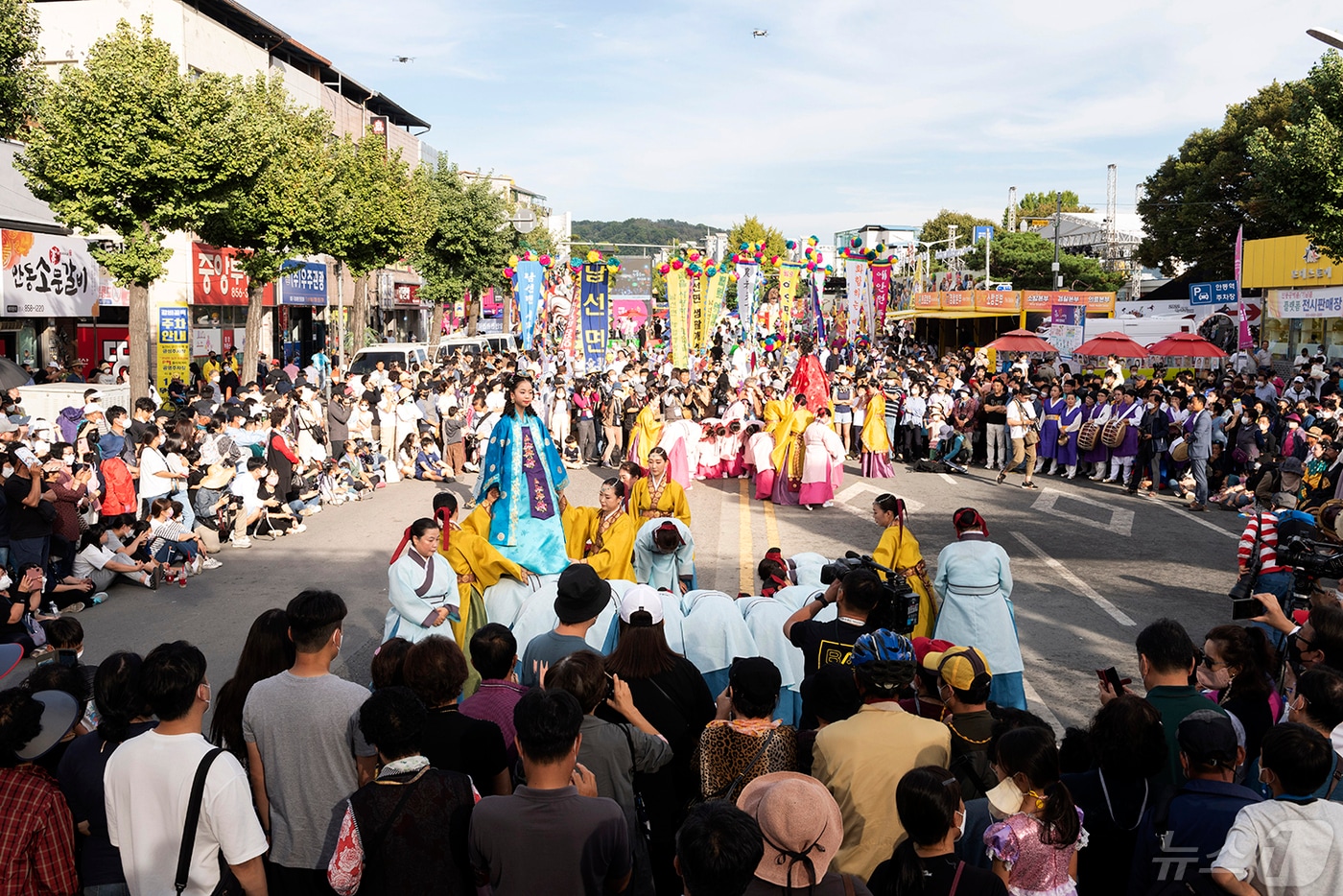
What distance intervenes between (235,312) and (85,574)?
26769 millimetres

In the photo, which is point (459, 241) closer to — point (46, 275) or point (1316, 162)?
point (46, 275)

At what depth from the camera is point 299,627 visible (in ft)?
12.6

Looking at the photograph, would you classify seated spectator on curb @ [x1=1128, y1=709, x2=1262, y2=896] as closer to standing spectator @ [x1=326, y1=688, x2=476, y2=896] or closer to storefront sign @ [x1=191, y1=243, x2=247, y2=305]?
standing spectator @ [x1=326, y1=688, x2=476, y2=896]

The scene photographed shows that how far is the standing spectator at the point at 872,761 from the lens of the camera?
140 inches

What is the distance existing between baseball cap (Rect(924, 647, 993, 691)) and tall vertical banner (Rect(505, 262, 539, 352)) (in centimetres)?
1917

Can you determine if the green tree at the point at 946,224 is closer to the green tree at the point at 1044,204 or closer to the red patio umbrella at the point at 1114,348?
the green tree at the point at 1044,204

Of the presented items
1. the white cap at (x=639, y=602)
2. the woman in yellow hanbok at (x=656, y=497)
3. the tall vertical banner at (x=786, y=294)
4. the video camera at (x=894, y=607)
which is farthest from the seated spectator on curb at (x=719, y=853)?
the tall vertical banner at (x=786, y=294)

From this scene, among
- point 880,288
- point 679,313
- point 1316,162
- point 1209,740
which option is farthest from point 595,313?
point 1209,740

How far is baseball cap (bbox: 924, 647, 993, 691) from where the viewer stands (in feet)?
13.3

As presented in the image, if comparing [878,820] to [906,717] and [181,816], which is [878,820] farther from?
[181,816]

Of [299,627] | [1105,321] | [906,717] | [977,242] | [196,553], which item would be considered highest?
[977,242]

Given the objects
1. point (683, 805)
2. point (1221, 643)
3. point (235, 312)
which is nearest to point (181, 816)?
point (683, 805)

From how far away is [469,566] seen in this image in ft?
22.6

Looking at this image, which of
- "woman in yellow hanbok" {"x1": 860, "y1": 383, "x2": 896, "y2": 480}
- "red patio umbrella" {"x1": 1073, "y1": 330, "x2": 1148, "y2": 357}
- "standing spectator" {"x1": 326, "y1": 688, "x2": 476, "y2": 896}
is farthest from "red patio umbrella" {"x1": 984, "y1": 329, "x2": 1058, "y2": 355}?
"standing spectator" {"x1": 326, "y1": 688, "x2": 476, "y2": 896}
